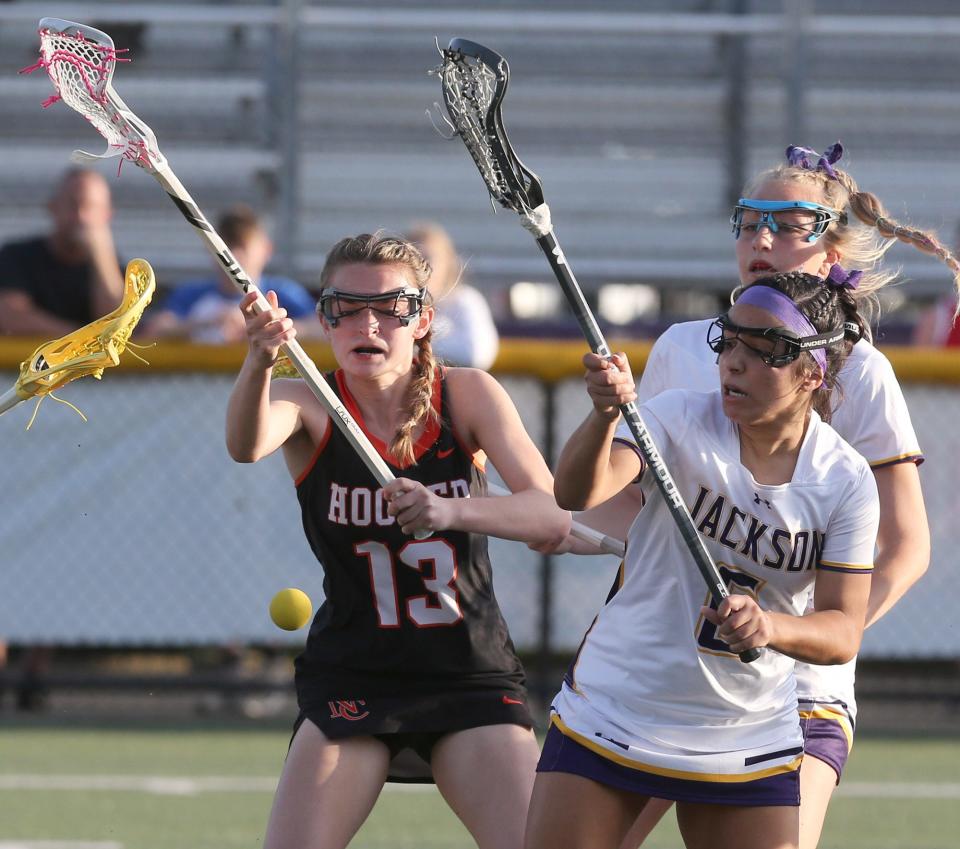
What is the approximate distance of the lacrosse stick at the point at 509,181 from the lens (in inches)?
116

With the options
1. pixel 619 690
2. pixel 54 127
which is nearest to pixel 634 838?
pixel 619 690

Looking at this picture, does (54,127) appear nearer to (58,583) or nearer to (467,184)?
(467,184)

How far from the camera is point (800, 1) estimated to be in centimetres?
962

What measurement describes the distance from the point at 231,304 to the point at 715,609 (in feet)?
15.0

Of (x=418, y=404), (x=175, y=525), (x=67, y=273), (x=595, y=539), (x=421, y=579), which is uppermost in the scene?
(x=67, y=273)

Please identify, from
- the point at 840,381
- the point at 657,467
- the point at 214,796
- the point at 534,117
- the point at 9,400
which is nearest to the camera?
the point at 657,467

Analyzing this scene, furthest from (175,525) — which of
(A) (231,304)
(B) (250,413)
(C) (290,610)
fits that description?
(B) (250,413)

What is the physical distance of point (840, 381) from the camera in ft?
11.6

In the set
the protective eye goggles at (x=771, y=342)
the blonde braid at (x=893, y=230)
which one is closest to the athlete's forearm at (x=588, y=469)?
the protective eye goggles at (x=771, y=342)

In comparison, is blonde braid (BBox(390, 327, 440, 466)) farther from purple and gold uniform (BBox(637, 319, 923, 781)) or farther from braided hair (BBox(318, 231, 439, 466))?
purple and gold uniform (BBox(637, 319, 923, 781))

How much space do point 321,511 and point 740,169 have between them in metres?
6.77

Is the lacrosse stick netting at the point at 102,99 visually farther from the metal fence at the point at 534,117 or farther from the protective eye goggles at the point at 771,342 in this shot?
the metal fence at the point at 534,117

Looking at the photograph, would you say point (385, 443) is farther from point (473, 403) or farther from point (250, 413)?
point (250, 413)

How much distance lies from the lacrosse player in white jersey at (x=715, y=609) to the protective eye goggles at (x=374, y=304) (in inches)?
28.8
